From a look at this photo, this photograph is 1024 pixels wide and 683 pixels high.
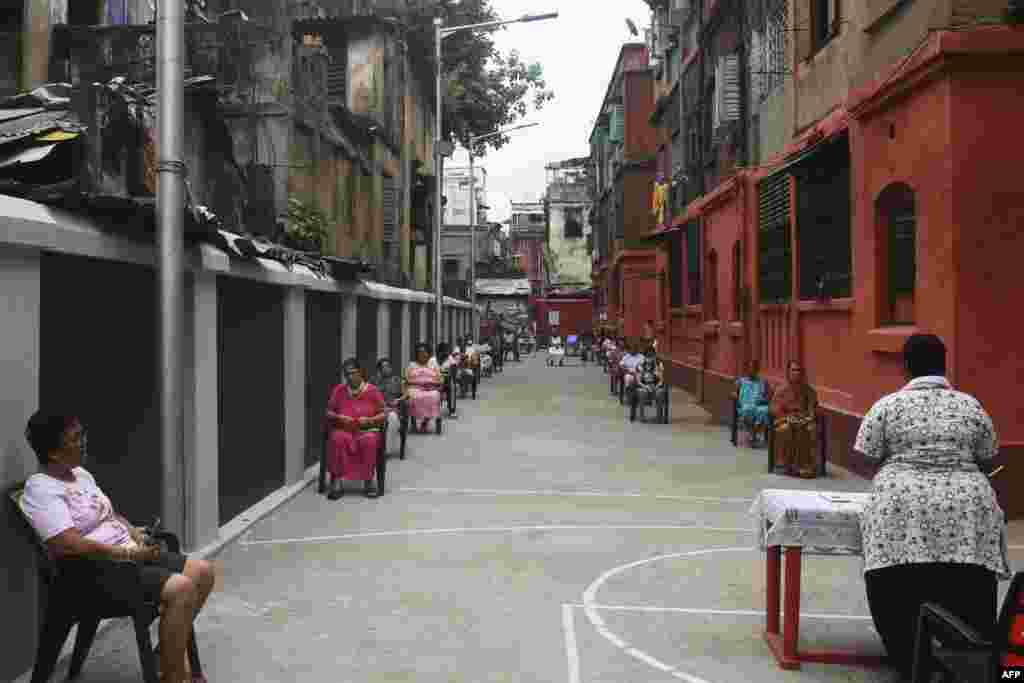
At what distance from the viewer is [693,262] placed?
28.0 meters

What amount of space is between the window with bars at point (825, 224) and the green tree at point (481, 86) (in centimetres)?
2333

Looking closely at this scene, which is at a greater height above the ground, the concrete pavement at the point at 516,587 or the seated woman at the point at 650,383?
the seated woman at the point at 650,383

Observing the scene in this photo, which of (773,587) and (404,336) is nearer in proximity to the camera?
(773,587)

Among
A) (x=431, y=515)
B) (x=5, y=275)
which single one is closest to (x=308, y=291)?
(x=431, y=515)

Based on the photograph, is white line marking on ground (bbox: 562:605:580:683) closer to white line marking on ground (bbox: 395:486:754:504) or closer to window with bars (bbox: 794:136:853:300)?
white line marking on ground (bbox: 395:486:754:504)

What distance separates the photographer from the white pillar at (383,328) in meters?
20.5

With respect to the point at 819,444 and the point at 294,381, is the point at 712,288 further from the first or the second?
the point at 294,381

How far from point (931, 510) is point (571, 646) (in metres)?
2.22

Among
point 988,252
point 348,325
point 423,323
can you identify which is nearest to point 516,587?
point 988,252

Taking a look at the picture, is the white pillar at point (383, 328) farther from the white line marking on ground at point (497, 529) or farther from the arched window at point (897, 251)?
the white line marking on ground at point (497, 529)

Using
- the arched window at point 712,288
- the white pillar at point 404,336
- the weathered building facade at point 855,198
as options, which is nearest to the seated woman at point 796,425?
the weathered building facade at point 855,198

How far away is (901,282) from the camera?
1331 centimetres

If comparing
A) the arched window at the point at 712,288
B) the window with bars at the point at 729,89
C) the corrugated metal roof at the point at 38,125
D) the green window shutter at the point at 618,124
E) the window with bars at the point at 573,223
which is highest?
the green window shutter at the point at 618,124

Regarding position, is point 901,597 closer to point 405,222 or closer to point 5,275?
point 5,275
